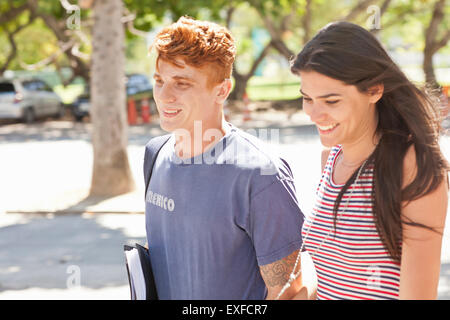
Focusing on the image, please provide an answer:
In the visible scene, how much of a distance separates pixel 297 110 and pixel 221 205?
74.5ft

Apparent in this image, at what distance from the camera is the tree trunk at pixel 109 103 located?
9891mm

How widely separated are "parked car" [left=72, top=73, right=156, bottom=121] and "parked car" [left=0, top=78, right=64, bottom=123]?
52.3 inches

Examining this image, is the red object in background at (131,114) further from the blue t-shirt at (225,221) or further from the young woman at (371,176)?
the young woman at (371,176)

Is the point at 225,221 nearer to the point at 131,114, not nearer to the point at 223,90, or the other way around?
the point at 223,90

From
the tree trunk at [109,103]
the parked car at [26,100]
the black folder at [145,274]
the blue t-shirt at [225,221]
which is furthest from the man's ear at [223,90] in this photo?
the parked car at [26,100]

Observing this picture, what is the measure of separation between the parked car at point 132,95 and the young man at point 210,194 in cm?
2171

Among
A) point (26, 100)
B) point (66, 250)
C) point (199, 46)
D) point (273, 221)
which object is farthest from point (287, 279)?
point (26, 100)

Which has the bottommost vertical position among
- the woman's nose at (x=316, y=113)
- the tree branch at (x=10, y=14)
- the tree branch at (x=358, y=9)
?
the woman's nose at (x=316, y=113)

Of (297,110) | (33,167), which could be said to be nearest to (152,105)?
(297,110)

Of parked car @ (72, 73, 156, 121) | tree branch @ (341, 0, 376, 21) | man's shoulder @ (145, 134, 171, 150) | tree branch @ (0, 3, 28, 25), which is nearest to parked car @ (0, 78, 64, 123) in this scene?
parked car @ (72, 73, 156, 121)

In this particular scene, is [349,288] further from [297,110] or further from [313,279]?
[297,110]

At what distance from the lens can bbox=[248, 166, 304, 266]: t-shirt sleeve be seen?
200 centimetres

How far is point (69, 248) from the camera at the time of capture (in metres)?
7.08

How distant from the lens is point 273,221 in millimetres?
1997
